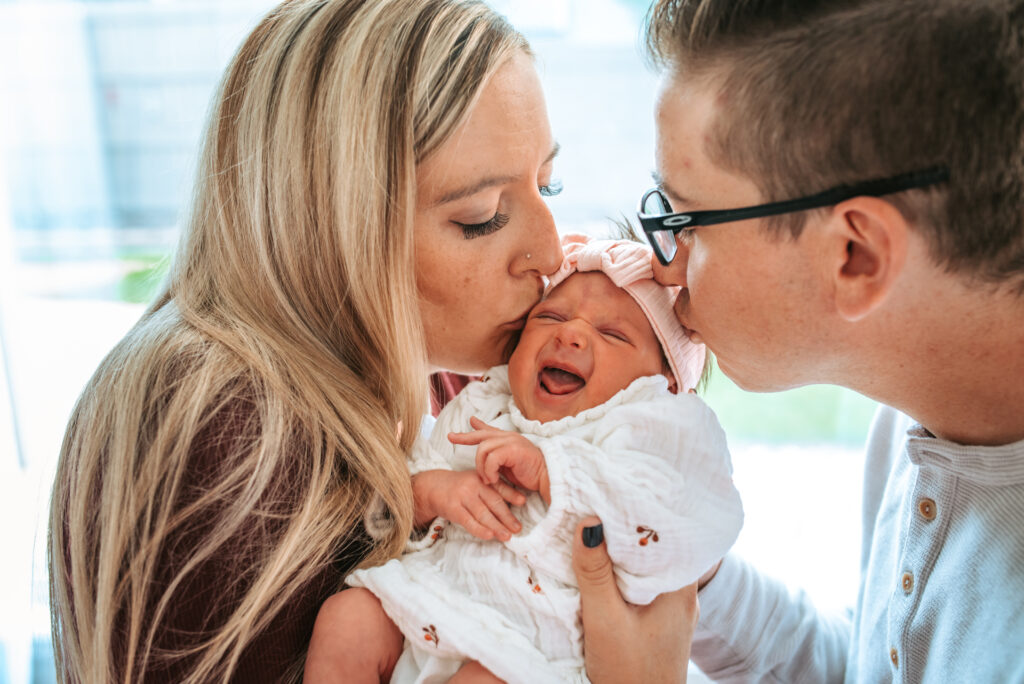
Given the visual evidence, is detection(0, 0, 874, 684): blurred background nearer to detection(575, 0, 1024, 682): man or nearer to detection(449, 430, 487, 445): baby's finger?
detection(575, 0, 1024, 682): man

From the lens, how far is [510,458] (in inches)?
51.6

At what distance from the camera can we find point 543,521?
131 centimetres

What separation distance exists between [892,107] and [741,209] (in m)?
0.25

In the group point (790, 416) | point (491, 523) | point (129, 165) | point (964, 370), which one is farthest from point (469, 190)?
point (790, 416)

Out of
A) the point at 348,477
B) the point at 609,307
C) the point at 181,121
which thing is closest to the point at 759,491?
the point at 609,307

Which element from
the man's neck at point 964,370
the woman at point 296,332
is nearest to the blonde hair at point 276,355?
the woman at point 296,332

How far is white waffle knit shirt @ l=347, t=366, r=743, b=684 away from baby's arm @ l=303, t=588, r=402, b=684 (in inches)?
1.1

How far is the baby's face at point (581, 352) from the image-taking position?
1470 mm

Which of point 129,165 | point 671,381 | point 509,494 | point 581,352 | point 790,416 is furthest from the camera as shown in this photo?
point 790,416

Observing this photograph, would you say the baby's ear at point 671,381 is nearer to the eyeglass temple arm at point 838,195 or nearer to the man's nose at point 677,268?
the man's nose at point 677,268

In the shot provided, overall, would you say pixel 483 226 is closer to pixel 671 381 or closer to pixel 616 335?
pixel 616 335

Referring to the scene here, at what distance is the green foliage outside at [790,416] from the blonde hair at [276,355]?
9.61 ft

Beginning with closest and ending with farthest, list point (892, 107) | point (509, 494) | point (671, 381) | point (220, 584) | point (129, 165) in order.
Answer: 1. point (892, 107)
2. point (220, 584)
3. point (509, 494)
4. point (671, 381)
5. point (129, 165)

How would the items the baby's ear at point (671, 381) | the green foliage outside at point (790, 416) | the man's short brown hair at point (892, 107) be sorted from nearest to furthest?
the man's short brown hair at point (892, 107), the baby's ear at point (671, 381), the green foliage outside at point (790, 416)
